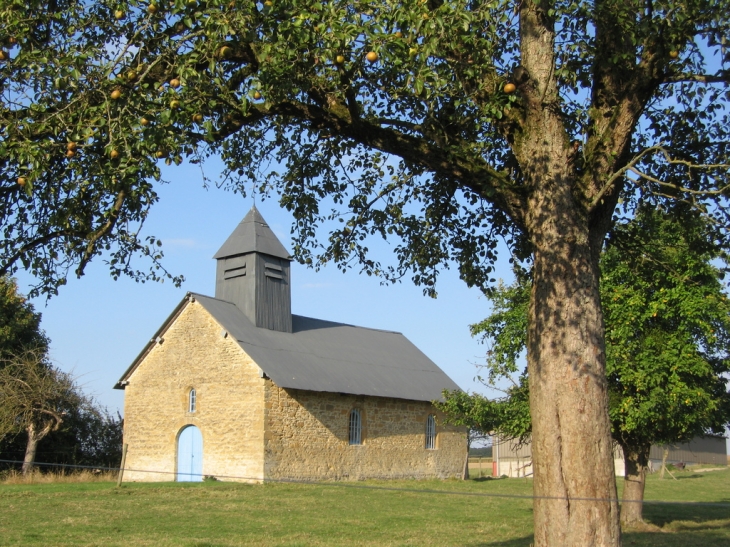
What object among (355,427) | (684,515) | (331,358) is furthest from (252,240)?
(684,515)

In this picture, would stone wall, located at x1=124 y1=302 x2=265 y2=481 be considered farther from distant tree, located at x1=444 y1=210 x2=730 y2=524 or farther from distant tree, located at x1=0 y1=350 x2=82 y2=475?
distant tree, located at x1=444 y1=210 x2=730 y2=524

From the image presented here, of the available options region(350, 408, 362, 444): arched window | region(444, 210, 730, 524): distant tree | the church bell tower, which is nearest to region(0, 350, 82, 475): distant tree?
the church bell tower

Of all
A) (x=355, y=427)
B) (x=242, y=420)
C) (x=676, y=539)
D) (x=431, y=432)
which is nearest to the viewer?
(x=676, y=539)

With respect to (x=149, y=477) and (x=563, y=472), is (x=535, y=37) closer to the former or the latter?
(x=563, y=472)

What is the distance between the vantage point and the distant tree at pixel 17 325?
102ft

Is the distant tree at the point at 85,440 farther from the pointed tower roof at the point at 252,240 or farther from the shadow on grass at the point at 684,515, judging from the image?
the shadow on grass at the point at 684,515

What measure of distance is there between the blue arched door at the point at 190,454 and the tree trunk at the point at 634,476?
586 inches

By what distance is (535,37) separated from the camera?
22.0 feet

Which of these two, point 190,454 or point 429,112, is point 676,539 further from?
point 190,454

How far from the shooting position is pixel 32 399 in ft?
89.8

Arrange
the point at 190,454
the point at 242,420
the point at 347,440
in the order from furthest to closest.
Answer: the point at 347,440, the point at 190,454, the point at 242,420

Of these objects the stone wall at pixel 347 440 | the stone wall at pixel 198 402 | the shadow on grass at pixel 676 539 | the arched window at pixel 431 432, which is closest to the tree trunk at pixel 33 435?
the stone wall at pixel 198 402

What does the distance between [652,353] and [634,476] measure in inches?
112

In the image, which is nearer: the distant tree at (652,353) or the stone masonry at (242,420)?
the distant tree at (652,353)
